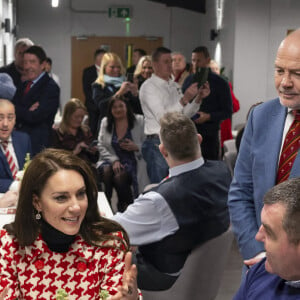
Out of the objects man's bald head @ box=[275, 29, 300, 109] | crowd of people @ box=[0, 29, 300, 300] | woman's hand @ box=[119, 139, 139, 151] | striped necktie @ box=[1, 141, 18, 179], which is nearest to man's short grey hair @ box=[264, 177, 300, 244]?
crowd of people @ box=[0, 29, 300, 300]

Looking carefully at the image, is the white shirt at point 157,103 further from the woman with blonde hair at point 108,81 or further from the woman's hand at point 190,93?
the woman with blonde hair at point 108,81

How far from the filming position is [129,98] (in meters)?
6.12

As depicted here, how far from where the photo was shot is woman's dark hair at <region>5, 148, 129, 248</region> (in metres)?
2.22

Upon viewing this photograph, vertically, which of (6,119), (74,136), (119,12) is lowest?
(74,136)

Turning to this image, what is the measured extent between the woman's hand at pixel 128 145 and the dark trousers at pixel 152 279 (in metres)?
2.59

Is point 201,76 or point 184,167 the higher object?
point 201,76

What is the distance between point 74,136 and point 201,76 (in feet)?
4.26

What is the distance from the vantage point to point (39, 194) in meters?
2.26

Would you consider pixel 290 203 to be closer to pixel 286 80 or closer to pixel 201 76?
pixel 286 80

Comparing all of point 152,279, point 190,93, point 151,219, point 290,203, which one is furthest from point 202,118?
point 290,203

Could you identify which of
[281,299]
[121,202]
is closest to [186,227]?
[281,299]

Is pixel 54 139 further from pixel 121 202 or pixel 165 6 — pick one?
A: pixel 165 6

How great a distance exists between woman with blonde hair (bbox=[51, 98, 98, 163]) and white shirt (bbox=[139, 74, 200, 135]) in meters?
0.70

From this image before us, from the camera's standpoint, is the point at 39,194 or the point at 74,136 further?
the point at 74,136
